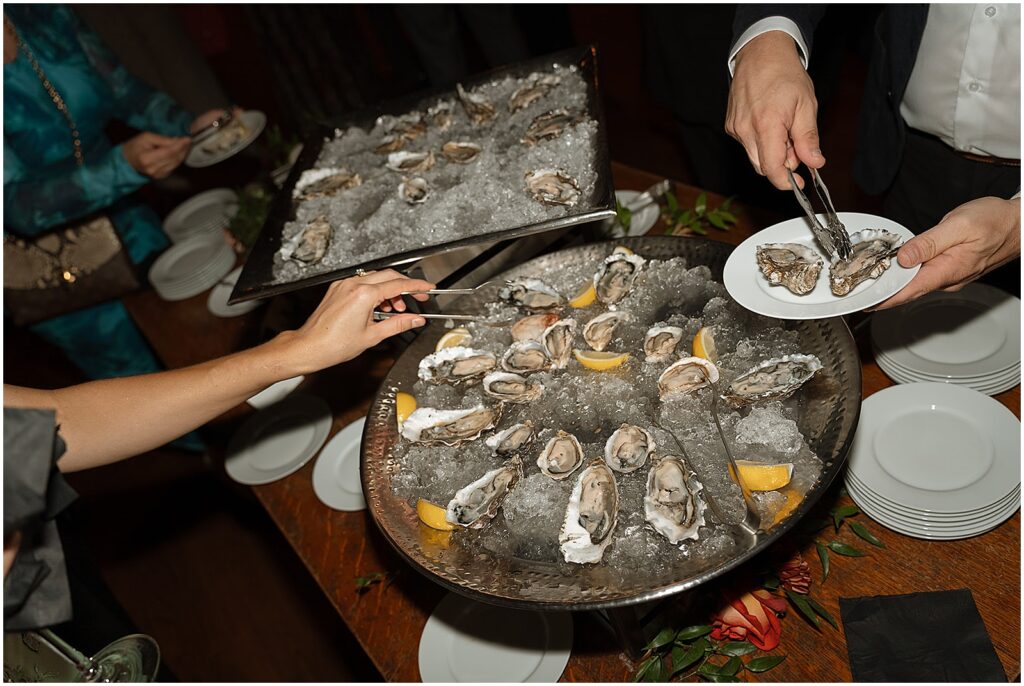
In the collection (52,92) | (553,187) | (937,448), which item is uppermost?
(52,92)

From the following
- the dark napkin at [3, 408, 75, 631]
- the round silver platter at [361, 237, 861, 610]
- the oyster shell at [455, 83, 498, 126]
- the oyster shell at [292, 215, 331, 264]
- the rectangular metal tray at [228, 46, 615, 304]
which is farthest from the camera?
the oyster shell at [455, 83, 498, 126]

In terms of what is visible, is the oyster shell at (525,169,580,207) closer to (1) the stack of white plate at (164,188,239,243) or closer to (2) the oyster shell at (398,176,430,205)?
(2) the oyster shell at (398,176,430,205)

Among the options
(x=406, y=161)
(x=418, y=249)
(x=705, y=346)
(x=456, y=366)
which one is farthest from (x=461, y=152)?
(x=705, y=346)

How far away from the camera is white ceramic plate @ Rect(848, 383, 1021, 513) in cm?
123

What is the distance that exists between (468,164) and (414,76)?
11.0ft

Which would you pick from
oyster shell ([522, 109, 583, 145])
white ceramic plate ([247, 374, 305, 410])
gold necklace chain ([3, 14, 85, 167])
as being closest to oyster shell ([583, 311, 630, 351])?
oyster shell ([522, 109, 583, 145])

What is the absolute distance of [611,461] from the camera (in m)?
1.21

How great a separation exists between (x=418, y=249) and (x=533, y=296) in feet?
0.99

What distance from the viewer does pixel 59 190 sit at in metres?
2.41

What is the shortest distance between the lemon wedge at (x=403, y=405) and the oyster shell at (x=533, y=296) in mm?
315

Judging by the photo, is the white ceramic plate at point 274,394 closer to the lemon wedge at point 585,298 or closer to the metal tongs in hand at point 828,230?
the lemon wedge at point 585,298

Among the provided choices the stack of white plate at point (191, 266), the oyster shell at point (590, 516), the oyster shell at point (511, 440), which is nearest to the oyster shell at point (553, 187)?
the oyster shell at point (511, 440)

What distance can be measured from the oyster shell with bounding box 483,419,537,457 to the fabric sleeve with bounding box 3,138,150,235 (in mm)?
1921

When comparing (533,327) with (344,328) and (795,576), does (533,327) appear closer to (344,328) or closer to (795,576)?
(344,328)
